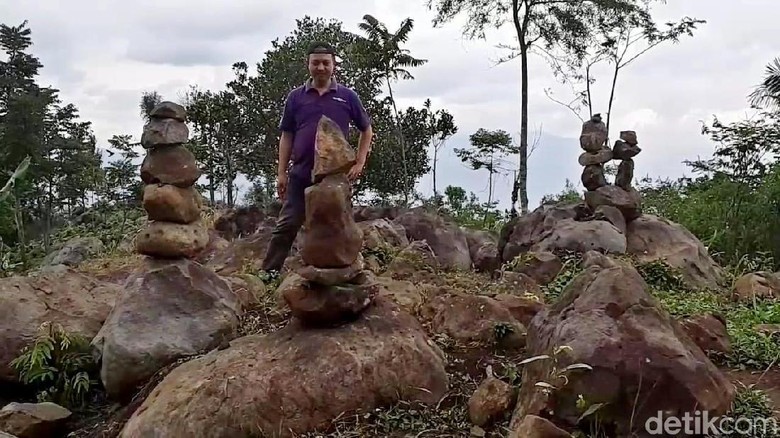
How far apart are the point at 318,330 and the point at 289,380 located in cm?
39

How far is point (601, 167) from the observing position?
9.87 metres

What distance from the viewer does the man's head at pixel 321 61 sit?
17.4 ft

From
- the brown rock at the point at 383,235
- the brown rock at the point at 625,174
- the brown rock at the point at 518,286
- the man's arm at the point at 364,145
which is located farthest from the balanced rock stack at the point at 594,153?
the man's arm at the point at 364,145

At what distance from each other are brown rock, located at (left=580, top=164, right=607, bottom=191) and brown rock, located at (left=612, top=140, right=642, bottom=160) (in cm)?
25

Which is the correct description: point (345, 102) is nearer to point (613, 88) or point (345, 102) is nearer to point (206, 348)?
point (206, 348)

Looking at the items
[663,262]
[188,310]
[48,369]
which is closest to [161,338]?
[188,310]

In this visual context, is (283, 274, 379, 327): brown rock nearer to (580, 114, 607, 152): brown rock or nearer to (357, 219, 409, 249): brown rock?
(357, 219, 409, 249): brown rock

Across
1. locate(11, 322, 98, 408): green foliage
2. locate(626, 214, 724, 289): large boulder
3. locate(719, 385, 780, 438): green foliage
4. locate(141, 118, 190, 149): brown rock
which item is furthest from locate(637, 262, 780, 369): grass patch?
locate(11, 322, 98, 408): green foliage

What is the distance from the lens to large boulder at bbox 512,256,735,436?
320cm

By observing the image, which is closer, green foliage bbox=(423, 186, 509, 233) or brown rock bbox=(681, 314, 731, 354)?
brown rock bbox=(681, 314, 731, 354)

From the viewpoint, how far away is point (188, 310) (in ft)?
16.9

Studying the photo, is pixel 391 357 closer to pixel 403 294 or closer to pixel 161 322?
pixel 403 294

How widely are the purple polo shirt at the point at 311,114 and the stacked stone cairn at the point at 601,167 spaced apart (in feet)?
15.8

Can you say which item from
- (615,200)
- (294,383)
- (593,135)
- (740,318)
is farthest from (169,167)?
(615,200)
